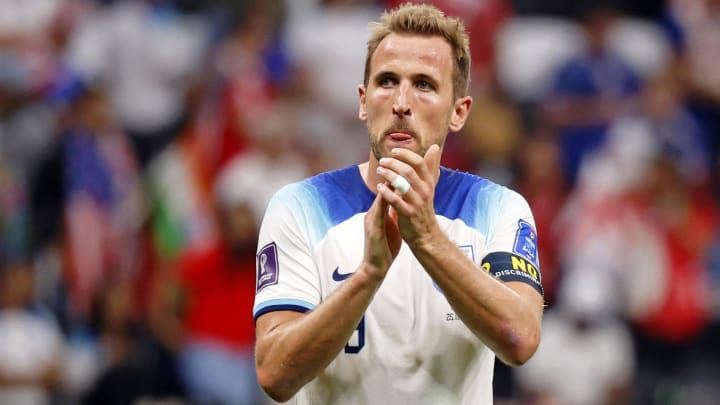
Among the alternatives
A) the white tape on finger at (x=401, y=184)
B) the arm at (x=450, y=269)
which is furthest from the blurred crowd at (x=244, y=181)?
the white tape on finger at (x=401, y=184)

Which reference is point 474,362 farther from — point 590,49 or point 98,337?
point 590,49

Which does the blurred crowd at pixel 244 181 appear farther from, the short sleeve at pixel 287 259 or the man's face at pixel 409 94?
the man's face at pixel 409 94

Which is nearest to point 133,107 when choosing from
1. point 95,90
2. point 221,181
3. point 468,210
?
point 95,90

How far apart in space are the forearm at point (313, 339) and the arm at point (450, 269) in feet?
0.66

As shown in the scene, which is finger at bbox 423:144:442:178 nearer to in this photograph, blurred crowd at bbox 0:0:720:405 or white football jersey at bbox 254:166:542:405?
white football jersey at bbox 254:166:542:405

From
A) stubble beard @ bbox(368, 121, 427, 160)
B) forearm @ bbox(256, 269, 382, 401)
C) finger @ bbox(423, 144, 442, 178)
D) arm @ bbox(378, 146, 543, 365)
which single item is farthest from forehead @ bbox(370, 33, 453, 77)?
forearm @ bbox(256, 269, 382, 401)

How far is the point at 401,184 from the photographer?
4.00m

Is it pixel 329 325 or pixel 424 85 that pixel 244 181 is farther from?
pixel 329 325

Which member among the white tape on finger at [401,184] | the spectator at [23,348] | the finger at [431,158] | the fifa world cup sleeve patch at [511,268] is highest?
the finger at [431,158]

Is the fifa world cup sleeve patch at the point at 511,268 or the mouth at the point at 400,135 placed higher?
the mouth at the point at 400,135

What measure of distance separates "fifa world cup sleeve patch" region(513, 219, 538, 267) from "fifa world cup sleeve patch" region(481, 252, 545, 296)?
0.12 ft

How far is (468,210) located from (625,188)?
719 centimetres

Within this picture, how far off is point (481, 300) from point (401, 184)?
1.49 feet

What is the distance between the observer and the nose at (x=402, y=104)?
14.2ft
